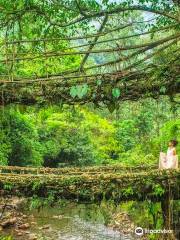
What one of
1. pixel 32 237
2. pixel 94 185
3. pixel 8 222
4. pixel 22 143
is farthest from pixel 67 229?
pixel 94 185

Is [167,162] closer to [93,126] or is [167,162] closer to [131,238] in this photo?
[131,238]

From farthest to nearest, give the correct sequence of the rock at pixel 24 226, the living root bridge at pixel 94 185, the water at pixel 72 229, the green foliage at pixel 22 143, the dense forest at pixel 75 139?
1. the dense forest at pixel 75 139
2. the green foliage at pixel 22 143
3. the rock at pixel 24 226
4. the water at pixel 72 229
5. the living root bridge at pixel 94 185

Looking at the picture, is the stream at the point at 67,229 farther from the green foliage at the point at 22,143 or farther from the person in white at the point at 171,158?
the person in white at the point at 171,158

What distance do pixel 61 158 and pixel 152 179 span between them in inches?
496

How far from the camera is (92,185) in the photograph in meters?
4.75

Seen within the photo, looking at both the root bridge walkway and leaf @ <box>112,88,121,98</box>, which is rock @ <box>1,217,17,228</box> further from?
leaf @ <box>112,88,121,98</box>

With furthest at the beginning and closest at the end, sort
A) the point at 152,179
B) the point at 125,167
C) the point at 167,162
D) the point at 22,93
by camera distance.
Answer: the point at 125,167 < the point at 167,162 < the point at 152,179 < the point at 22,93

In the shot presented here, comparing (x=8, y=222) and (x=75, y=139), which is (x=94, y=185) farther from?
(x=75, y=139)

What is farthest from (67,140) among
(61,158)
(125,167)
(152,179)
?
(152,179)

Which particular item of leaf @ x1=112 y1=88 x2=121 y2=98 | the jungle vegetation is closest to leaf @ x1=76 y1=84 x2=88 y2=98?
the jungle vegetation

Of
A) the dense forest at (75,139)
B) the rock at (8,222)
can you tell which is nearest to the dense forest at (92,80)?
the rock at (8,222)

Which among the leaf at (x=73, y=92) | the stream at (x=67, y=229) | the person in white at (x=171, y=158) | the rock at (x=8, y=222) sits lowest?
the stream at (x=67, y=229)

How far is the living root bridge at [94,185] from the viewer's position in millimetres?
4750

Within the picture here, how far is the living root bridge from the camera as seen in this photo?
475 centimetres
